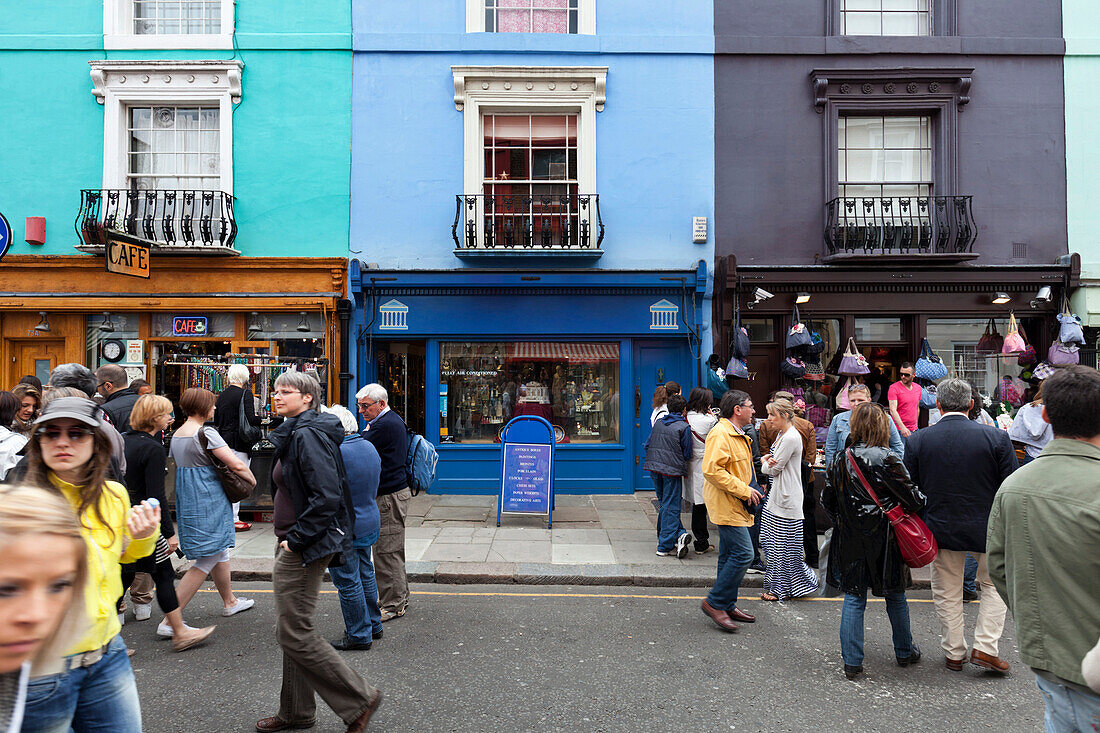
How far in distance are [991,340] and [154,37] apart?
47.6 feet

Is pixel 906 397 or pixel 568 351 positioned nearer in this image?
pixel 906 397

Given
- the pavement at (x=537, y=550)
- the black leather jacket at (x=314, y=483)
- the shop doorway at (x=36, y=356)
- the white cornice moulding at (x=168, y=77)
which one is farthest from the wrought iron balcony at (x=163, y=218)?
the black leather jacket at (x=314, y=483)

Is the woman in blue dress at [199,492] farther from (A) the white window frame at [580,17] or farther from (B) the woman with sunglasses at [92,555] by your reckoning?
(A) the white window frame at [580,17]

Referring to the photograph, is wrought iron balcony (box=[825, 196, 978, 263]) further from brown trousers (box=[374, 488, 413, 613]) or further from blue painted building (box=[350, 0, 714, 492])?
brown trousers (box=[374, 488, 413, 613])

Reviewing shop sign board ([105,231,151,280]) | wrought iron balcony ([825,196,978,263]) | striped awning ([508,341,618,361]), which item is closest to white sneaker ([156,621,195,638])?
shop sign board ([105,231,151,280])

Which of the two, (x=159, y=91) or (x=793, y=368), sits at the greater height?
(x=159, y=91)

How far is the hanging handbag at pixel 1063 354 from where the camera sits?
9859 millimetres

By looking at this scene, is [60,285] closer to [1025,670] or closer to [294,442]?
[294,442]

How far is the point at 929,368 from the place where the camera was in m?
9.92

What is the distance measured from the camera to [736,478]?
204 inches

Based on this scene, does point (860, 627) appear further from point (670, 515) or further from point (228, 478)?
point (228, 478)

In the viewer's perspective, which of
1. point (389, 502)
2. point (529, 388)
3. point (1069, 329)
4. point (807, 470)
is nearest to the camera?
point (389, 502)

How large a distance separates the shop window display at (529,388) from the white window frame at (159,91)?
16.1 ft

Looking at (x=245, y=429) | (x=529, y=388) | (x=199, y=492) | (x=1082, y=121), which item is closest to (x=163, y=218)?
(x=245, y=429)
